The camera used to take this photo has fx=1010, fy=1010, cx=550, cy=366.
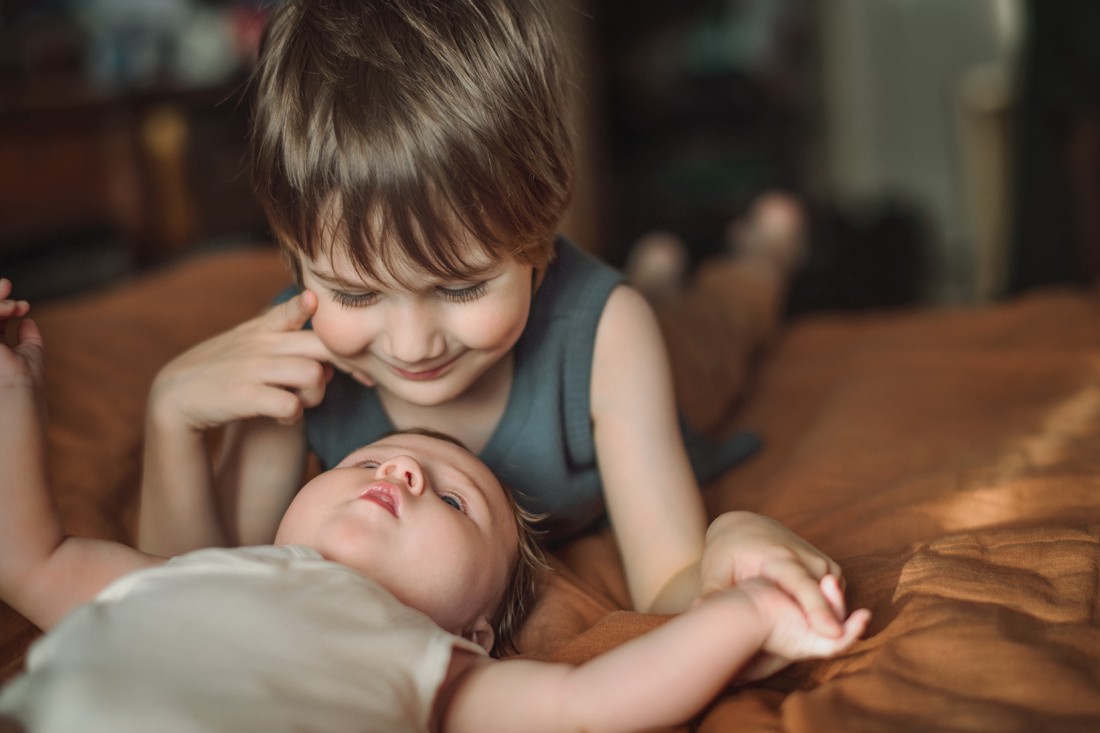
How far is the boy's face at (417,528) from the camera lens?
76cm

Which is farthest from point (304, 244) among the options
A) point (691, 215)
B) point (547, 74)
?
point (691, 215)

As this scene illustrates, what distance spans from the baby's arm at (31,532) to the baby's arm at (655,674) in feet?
1.04

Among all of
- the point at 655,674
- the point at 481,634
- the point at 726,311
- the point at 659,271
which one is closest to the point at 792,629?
the point at 655,674

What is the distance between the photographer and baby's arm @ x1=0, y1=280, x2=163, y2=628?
0.77m

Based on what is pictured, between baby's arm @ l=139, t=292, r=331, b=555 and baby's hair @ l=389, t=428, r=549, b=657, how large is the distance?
0.12 m

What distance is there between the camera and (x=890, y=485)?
44.6 inches

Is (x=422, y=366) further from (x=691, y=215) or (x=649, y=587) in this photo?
(x=691, y=215)

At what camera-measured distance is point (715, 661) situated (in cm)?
66

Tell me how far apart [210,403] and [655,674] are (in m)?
0.50

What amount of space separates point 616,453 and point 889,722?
47cm

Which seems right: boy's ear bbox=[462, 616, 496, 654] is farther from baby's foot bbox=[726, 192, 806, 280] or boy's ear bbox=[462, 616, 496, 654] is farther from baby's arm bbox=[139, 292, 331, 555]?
baby's foot bbox=[726, 192, 806, 280]

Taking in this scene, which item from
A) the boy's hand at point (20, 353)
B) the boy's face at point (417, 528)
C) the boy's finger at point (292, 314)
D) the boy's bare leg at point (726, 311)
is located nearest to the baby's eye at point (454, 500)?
the boy's face at point (417, 528)

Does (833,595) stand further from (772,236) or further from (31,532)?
(772,236)

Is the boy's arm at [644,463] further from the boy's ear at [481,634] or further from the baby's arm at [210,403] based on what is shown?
the baby's arm at [210,403]
